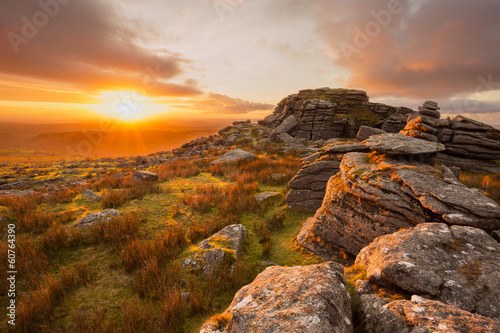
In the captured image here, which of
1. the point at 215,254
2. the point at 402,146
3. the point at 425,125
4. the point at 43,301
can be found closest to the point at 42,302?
the point at 43,301

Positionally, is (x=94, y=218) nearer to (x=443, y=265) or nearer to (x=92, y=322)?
(x=92, y=322)

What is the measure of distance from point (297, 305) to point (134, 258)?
15.4 ft

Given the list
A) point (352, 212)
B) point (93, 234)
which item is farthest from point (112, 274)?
point (352, 212)

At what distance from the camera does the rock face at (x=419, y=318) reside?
6.89ft

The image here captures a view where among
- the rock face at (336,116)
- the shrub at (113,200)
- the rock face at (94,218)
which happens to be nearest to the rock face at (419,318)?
the rock face at (94,218)

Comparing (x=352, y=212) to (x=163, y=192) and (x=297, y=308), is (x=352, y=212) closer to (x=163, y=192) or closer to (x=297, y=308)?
(x=297, y=308)

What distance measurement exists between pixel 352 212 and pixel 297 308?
13.9ft

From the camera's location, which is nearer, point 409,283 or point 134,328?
point 409,283

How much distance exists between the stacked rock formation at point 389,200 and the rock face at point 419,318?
284cm

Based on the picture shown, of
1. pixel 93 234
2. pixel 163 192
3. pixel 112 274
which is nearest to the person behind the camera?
pixel 112 274

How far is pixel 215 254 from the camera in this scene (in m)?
5.49

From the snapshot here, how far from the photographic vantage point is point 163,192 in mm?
11016

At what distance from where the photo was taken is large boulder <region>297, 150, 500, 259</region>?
451 centimetres
